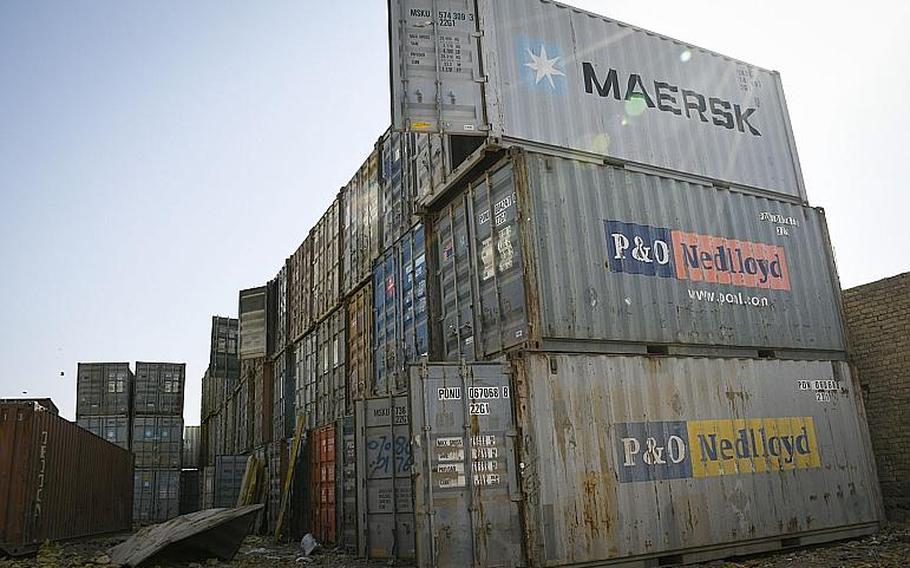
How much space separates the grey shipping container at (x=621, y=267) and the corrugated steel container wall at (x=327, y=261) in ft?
Answer: 21.5

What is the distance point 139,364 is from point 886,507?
27.4 metres

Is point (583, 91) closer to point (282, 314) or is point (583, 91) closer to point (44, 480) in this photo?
point (44, 480)

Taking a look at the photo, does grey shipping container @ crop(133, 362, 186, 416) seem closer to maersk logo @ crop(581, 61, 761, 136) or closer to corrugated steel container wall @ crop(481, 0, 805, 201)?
corrugated steel container wall @ crop(481, 0, 805, 201)

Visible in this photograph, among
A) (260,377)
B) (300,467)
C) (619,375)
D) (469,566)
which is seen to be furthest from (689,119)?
(260,377)

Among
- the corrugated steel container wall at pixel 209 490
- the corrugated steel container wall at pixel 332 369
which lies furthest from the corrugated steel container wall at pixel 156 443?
the corrugated steel container wall at pixel 332 369

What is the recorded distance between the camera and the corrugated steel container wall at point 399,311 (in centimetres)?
1175

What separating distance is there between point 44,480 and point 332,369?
6194 mm

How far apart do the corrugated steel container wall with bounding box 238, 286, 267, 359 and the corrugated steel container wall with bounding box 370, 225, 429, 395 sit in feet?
34.1

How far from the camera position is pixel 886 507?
41.7 ft

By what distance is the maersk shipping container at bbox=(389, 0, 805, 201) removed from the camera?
32.8ft

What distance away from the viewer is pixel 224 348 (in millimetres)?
32344

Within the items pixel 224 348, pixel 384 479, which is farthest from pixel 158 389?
pixel 384 479

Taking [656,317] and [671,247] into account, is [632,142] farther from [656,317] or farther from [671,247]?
[656,317]

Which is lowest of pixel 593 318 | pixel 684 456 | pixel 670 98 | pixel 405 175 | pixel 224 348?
pixel 684 456
